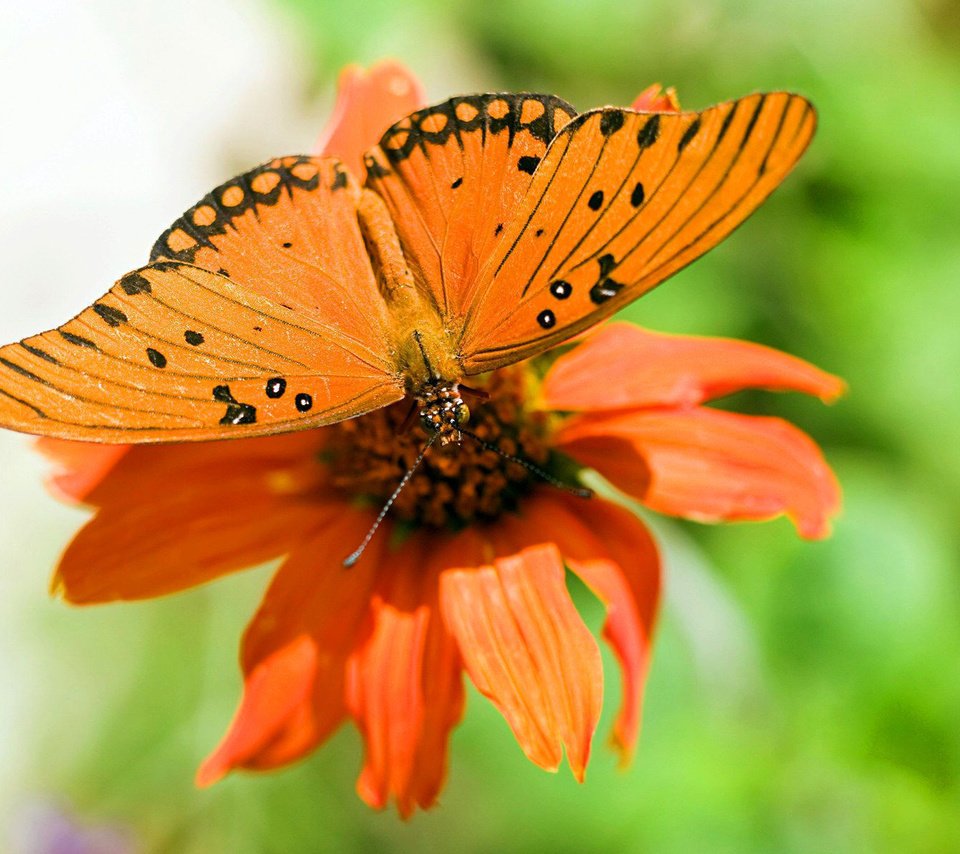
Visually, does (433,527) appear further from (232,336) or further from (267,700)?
(232,336)

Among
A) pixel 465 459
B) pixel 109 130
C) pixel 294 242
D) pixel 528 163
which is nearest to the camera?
pixel 528 163

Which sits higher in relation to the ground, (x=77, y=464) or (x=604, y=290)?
(x=77, y=464)

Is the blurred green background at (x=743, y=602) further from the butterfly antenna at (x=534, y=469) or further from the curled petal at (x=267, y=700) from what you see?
the curled petal at (x=267, y=700)

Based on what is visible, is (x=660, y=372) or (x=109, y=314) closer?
(x=109, y=314)

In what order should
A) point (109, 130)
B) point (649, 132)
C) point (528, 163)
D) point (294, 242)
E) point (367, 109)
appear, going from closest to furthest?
point (649, 132) < point (528, 163) < point (294, 242) < point (367, 109) < point (109, 130)

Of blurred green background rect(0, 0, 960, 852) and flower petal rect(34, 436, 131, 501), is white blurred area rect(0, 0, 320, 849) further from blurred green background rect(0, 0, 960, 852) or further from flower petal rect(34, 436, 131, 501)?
flower petal rect(34, 436, 131, 501)

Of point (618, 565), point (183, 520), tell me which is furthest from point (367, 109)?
point (618, 565)

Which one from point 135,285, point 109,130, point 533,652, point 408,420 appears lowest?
A: point 533,652
